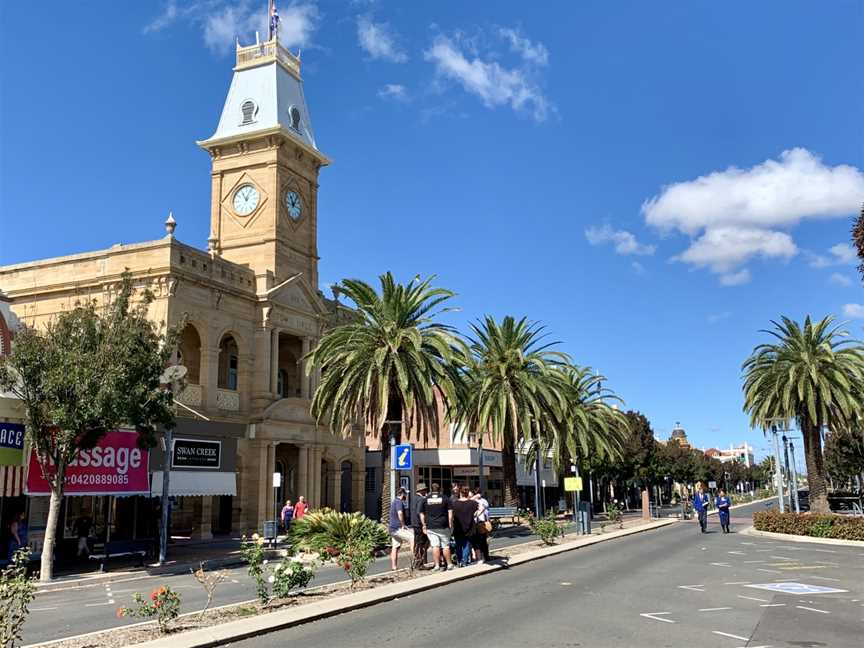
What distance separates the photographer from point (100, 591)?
1786cm

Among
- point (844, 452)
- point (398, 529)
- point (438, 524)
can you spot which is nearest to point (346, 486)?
point (398, 529)

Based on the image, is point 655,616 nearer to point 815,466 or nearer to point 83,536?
point 83,536

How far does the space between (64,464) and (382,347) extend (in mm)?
11193

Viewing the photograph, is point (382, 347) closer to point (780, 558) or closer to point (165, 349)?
point (165, 349)

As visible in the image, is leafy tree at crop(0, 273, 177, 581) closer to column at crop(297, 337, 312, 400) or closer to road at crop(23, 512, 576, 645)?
road at crop(23, 512, 576, 645)

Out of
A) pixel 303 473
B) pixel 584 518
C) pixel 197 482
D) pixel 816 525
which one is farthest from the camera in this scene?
pixel 303 473

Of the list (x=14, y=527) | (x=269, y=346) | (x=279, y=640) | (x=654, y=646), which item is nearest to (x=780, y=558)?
(x=654, y=646)

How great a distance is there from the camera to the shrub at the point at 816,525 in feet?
89.6

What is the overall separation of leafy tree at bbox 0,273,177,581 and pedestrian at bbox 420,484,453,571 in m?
8.74

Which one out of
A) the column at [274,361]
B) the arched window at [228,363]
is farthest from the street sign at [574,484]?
the arched window at [228,363]

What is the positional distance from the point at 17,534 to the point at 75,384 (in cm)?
470

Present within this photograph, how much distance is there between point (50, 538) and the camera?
2019cm

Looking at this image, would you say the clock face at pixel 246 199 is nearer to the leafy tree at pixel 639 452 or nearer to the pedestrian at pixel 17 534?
the pedestrian at pixel 17 534

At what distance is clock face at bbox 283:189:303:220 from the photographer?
42406mm
